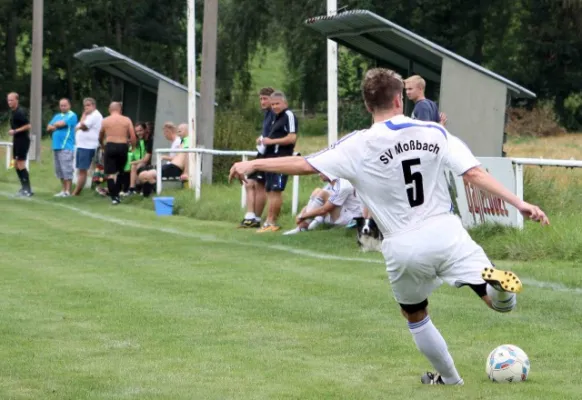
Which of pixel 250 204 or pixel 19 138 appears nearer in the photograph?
pixel 250 204

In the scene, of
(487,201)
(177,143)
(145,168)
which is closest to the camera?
(487,201)

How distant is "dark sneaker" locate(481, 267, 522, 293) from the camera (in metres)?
6.00

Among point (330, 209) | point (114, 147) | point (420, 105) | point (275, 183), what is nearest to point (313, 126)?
point (114, 147)

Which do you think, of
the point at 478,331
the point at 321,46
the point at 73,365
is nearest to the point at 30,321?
the point at 73,365

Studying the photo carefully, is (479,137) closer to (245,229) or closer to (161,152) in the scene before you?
(245,229)

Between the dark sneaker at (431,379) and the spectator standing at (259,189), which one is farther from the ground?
the spectator standing at (259,189)

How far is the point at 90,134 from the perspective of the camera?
23.8 metres

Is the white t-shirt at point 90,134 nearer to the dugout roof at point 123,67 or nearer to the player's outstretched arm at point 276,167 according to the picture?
the dugout roof at point 123,67

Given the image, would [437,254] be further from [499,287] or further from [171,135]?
[171,135]

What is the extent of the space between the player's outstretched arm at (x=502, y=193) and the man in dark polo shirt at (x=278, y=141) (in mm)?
9666

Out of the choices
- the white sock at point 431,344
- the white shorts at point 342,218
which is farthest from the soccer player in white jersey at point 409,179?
the white shorts at point 342,218

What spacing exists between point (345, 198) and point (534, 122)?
1848 inches

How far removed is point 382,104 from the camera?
249 inches

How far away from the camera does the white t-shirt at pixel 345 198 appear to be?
15.1 metres
